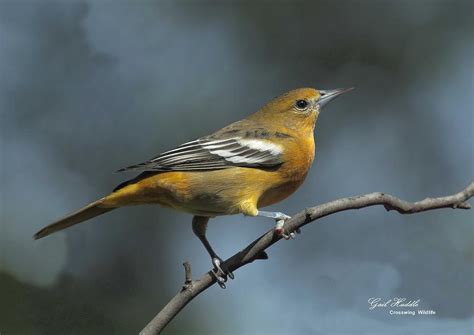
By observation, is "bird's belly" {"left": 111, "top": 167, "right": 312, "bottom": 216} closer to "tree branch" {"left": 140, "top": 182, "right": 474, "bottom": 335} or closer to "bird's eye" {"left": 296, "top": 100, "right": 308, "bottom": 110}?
"tree branch" {"left": 140, "top": 182, "right": 474, "bottom": 335}

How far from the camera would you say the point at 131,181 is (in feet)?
16.1

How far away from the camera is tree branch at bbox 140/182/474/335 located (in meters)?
3.17

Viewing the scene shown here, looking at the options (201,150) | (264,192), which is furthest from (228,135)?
Answer: (264,192)

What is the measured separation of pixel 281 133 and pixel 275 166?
0.63 metres

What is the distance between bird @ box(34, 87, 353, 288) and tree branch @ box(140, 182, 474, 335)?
0.62 meters

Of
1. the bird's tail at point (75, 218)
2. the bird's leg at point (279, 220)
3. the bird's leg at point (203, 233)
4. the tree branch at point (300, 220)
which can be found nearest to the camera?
the tree branch at point (300, 220)

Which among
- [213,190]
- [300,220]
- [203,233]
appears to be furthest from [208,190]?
[300,220]

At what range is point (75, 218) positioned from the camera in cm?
484

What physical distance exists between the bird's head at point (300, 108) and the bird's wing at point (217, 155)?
1.81 feet

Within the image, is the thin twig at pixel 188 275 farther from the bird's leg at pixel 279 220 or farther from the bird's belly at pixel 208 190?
the bird's belly at pixel 208 190

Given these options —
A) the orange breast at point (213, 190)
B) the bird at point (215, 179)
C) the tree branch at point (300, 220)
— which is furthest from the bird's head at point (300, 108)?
the tree branch at point (300, 220)

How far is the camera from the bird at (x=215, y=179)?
191 inches

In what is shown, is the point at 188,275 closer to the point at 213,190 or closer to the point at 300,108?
the point at 213,190

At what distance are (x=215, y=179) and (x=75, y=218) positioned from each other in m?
1.07
